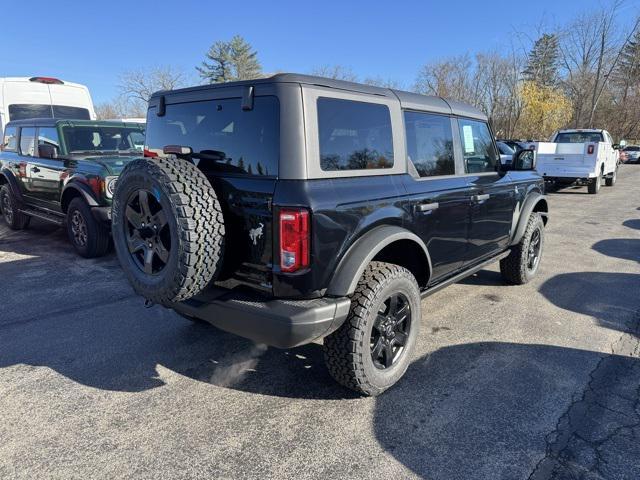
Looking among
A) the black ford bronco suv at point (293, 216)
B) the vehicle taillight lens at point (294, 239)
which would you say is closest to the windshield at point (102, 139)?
the black ford bronco suv at point (293, 216)

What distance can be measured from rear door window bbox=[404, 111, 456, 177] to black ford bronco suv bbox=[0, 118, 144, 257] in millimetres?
3926

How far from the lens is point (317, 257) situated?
245 cm

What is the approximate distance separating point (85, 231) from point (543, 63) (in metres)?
45.3

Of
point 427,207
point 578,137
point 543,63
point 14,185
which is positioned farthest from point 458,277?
point 543,63

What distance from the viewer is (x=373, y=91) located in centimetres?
300

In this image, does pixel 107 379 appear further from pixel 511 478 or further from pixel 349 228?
pixel 511 478

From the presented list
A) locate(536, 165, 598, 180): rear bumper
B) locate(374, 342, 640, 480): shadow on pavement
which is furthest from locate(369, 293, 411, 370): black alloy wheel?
locate(536, 165, 598, 180): rear bumper

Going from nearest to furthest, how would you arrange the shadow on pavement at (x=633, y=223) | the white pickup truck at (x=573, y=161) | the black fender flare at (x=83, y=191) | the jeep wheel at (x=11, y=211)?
the black fender flare at (x=83, y=191) < the jeep wheel at (x=11, y=211) < the shadow on pavement at (x=633, y=223) < the white pickup truck at (x=573, y=161)

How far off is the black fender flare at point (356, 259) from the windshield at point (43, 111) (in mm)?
11126

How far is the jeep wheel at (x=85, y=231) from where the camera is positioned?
234 inches

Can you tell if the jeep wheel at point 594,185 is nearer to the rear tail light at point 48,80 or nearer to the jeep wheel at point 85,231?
the jeep wheel at point 85,231

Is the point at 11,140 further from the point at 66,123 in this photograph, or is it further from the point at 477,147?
the point at 477,147

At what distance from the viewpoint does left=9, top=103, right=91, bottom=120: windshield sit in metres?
10.8

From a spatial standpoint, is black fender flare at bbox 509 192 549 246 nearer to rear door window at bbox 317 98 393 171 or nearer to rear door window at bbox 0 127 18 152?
rear door window at bbox 317 98 393 171
